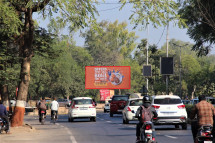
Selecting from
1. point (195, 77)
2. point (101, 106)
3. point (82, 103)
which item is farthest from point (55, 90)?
point (82, 103)

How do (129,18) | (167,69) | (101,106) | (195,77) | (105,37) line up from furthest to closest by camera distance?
(105,37) → (101,106) → (195,77) → (167,69) → (129,18)

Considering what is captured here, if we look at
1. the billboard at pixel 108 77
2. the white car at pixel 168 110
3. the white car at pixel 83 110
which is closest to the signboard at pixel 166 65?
the white car at pixel 83 110

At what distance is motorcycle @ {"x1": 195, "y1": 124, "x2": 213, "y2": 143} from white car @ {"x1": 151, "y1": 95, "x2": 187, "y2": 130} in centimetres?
1421

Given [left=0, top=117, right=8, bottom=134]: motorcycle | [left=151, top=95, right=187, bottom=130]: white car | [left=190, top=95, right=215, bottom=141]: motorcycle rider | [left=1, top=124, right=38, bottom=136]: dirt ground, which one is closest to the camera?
[left=190, top=95, right=215, bottom=141]: motorcycle rider

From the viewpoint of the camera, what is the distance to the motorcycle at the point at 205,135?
1371 cm

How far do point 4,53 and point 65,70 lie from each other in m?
68.8

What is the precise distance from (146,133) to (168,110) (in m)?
13.7

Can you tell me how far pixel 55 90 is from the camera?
100312mm

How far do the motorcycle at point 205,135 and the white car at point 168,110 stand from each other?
A: 14209 millimetres

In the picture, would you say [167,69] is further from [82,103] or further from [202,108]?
[202,108]

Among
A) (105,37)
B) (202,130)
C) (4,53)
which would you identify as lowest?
(202,130)

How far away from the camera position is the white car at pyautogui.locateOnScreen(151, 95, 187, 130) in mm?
28312

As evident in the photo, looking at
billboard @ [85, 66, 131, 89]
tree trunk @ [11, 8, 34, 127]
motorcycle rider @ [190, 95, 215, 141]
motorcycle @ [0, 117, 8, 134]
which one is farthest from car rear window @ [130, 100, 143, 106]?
billboard @ [85, 66, 131, 89]

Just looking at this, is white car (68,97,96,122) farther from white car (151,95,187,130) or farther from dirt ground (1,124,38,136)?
white car (151,95,187,130)
